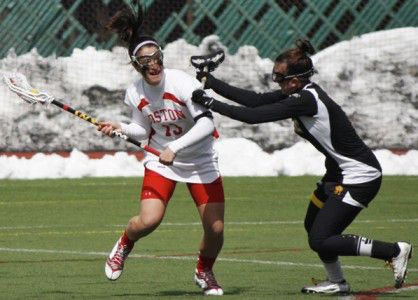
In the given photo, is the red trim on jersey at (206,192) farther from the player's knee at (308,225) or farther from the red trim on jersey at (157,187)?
the player's knee at (308,225)

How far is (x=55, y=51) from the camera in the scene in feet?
90.2

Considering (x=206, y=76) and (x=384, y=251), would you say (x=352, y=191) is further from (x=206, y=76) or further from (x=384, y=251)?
(x=206, y=76)

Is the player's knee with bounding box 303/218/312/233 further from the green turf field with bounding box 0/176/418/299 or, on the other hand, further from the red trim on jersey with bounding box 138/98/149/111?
the red trim on jersey with bounding box 138/98/149/111

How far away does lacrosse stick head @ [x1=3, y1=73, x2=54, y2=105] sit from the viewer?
11.6 metres

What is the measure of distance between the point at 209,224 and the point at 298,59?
141 cm

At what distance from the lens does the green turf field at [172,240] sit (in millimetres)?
11227

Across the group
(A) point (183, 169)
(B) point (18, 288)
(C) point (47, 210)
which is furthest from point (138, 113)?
(C) point (47, 210)

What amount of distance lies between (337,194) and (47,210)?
8.79 metres

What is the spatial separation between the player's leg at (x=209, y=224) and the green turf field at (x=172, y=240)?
0.52 ft

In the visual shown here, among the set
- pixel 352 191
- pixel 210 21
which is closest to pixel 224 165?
pixel 210 21

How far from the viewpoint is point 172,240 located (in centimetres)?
1520

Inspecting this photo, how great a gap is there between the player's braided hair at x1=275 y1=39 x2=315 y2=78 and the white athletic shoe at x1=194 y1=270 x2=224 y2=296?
164 cm

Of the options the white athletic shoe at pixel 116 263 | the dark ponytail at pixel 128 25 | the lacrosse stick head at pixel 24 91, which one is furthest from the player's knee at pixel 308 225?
the lacrosse stick head at pixel 24 91

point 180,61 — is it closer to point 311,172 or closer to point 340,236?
point 311,172
